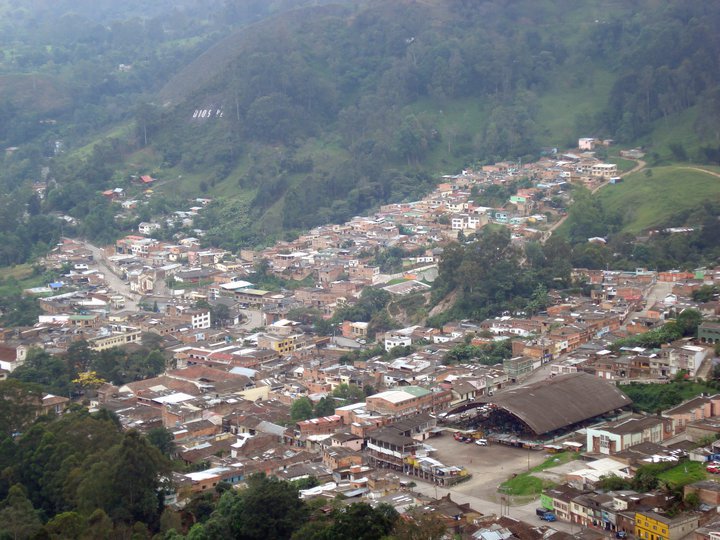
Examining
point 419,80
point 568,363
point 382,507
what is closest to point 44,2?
point 419,80

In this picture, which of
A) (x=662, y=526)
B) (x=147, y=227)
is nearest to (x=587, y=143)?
(x=147, y=227)

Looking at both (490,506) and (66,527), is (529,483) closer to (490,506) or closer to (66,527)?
(490,506)

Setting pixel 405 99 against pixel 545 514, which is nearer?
pixel 545 514

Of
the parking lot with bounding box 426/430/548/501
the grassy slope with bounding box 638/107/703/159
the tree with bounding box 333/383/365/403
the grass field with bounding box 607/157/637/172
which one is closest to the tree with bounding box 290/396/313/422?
the tree with bounding box 333/383/365/403

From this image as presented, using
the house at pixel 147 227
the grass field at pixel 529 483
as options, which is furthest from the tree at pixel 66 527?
the house at pixel 147 227

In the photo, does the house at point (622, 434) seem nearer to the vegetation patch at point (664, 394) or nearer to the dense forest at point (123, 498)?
the vegetation patch at point (664, 394)

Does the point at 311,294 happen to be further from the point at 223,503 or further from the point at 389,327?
the point at 223,503
